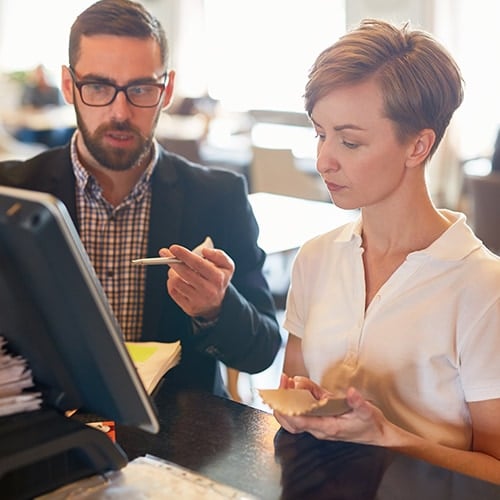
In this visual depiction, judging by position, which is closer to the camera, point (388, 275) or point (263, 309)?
point (388, 275)

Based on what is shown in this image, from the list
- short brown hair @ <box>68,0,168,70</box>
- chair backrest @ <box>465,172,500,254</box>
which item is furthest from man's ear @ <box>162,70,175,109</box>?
chair backrest @ <box>465,172,500,254</box>

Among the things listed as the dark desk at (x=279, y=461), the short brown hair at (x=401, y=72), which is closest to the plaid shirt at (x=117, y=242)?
the dark desk at (x=279, y=461)

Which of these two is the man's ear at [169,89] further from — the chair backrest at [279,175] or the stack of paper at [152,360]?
the chair backrest at [279,175]

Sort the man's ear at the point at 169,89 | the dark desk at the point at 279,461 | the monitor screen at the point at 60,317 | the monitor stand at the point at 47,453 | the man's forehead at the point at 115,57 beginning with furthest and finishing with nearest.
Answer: the man's ear at the point at 169,89, the man's forehead at the point at 115,57, the dark desk at the point at 279,461, the monitor stand at the point at 47,453, the monitor screen at the point at 60,317

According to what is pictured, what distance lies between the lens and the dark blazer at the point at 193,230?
186cm

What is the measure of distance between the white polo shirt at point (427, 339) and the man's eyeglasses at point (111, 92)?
635 mm

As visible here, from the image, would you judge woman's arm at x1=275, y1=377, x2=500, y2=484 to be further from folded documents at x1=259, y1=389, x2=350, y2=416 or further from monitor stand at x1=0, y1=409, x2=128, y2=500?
monitor stand at x1=0, y1=409, x2=128, y2=500

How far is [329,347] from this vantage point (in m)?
1.49

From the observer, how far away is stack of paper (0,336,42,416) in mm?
1028

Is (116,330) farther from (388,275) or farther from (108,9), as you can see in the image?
(108,9)

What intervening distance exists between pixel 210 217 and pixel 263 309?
0.23 metres

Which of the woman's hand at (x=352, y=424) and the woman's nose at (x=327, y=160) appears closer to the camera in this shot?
the woman's hand at (x=352, y=424)

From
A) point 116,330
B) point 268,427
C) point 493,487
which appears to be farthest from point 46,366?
point 493,487

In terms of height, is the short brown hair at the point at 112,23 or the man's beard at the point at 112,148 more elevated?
the short brown hair at the point at 112,23
